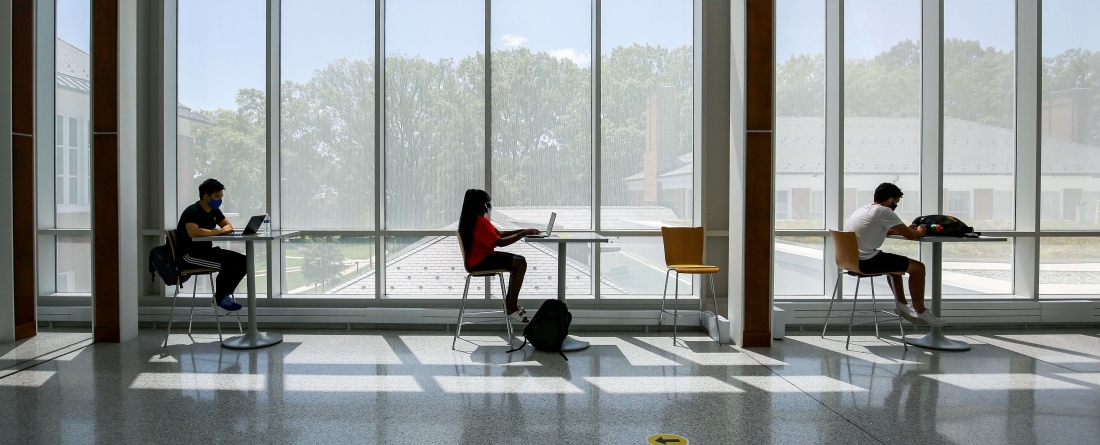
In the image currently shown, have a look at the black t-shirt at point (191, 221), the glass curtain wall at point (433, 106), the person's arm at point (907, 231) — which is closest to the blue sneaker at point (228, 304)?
the black t-shirt at point (191, 221)

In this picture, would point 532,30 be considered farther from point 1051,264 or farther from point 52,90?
point 1051,264

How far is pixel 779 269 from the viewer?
22.7 ft

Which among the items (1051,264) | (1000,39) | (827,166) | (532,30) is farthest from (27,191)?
(1051,264)

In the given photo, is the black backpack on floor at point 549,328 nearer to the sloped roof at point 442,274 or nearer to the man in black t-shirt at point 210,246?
the sloped roof at point 442,274

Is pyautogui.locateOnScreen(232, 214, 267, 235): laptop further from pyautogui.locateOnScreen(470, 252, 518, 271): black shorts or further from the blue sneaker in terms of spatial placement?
pyautogui.locateOnScreen(470, 252, 518, 271): black shorts

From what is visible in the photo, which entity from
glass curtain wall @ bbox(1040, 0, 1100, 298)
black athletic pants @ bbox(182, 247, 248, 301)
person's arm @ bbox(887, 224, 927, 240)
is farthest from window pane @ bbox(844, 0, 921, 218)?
black athletic pants @ bbox(182, 247, 248, 301)

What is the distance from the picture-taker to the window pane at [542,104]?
6.79 m

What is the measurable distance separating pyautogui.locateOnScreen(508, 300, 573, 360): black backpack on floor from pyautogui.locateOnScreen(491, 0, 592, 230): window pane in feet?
4.64

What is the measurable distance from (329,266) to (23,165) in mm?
2757

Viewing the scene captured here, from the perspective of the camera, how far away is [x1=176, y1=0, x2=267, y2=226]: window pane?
679 centimetres

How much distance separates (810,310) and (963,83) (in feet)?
9.22

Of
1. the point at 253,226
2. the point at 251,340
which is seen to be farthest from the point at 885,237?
the point at 251,340

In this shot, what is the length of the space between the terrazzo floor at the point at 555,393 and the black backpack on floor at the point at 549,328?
0.53 ft

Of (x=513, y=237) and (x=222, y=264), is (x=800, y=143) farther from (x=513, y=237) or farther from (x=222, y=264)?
(x=222, y=264)
